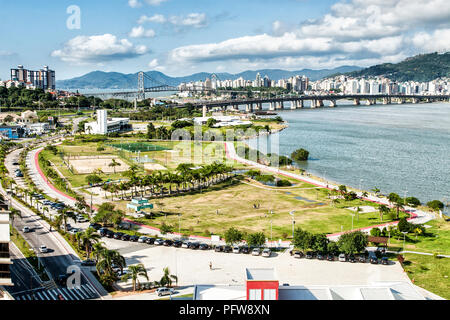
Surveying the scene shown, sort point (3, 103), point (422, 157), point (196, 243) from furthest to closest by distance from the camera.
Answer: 1. point (3, 103)
2. point (422, 157)
3. point (196, 243)

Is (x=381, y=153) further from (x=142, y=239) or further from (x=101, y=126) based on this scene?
(x=101, y=126)

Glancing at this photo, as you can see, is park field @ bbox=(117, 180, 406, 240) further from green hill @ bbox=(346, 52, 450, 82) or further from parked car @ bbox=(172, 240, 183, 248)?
green hill @ bbox=(346, 52, 450, 82)

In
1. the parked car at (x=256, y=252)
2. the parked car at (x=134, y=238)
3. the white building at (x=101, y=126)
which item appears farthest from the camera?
the white building at (x=101, y=126)

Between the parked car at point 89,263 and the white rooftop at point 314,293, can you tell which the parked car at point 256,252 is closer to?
the parked car at point 89,263

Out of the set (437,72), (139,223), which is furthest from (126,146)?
(437,72)

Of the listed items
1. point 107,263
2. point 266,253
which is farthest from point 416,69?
point 107,263

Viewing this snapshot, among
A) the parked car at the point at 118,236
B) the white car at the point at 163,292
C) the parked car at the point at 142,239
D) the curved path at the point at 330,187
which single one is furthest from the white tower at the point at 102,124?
the white car at the point at 163,292
